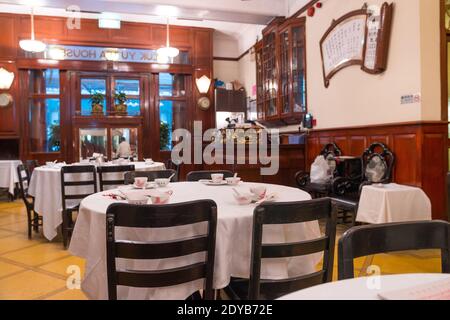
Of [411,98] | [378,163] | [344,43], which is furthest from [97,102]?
[411,98]

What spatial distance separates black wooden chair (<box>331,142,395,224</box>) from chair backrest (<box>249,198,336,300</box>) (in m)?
2.50

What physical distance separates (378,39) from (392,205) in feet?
6.65

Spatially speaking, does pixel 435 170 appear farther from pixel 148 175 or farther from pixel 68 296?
pixel 68 296

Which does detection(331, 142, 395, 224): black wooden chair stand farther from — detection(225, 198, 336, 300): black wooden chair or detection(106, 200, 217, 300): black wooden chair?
detection(106, 200, 217, 300): black wooden chair

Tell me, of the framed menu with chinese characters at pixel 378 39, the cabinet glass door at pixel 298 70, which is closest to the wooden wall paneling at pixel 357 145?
the framed menu with chinese characters at pixel 378 39

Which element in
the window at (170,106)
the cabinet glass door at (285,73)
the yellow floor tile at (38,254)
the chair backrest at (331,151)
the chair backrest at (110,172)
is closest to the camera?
the yellow floor tile at (38,254)

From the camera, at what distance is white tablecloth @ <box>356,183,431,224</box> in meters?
3.40

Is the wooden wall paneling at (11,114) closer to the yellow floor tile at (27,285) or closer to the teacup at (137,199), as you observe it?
the yellow floor tile at (27,285)

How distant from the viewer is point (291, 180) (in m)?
5.81

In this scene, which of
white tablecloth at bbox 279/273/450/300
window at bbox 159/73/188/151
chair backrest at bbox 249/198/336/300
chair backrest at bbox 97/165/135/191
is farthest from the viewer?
window at bbox 159/73/188/151

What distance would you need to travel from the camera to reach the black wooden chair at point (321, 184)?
4.59m

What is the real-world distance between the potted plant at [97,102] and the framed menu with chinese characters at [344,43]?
4.99 meters

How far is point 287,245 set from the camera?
152 cm

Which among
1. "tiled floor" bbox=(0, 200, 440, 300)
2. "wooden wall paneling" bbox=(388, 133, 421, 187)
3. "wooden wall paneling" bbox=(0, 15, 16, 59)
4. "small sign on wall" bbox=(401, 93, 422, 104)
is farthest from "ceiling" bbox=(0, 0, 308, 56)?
"tiled floor" bbox=(0, 200, 440, 300)
